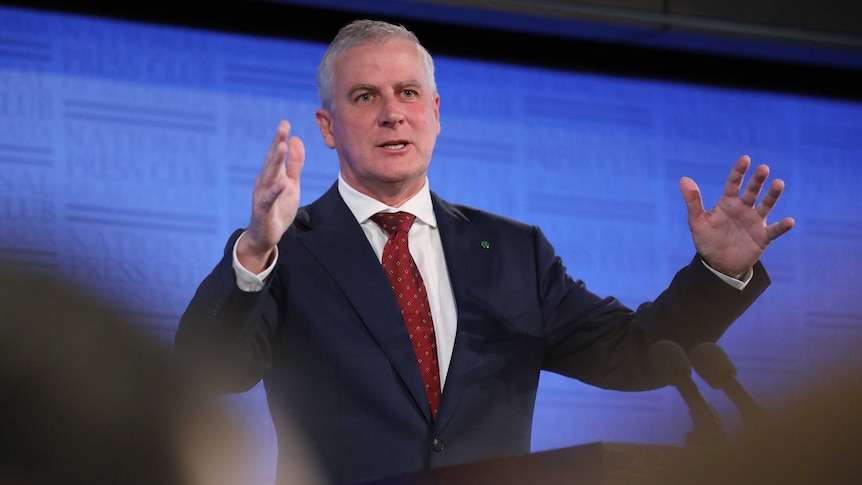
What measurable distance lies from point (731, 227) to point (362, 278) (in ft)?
2.22

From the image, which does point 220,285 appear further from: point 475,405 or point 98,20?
point 98,20

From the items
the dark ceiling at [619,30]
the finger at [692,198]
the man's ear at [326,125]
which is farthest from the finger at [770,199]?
the dark ceiling at [619,30]

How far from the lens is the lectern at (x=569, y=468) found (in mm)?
932

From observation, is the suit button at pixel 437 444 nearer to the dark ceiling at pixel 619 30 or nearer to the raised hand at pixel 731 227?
the raised hand at pixel 731 227

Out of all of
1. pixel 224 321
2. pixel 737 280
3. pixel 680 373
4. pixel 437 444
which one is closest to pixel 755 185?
pixel 737 280

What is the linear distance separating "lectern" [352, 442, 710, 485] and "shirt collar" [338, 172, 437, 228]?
3.87ft

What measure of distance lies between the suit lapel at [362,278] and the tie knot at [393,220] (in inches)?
2.5

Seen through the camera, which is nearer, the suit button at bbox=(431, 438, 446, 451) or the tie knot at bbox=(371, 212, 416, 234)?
the suit button at bbox=(431, 438, 446, 451)

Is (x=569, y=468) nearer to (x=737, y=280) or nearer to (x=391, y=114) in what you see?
(x=737, y=280)

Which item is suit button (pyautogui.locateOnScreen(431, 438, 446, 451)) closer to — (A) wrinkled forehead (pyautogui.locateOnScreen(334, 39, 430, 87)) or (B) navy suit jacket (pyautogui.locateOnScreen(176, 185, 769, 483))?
(B) navy suit jacket (pyautogui.locateOnScreen(176, 185, 769, 483))

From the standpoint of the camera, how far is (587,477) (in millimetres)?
975

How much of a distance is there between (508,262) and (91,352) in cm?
179

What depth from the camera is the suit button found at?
1928 mm

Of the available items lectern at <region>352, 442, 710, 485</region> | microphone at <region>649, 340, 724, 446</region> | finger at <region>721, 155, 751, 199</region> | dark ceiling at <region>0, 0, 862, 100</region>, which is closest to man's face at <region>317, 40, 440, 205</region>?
finger at <region>721, 155, 751, 199</region>
